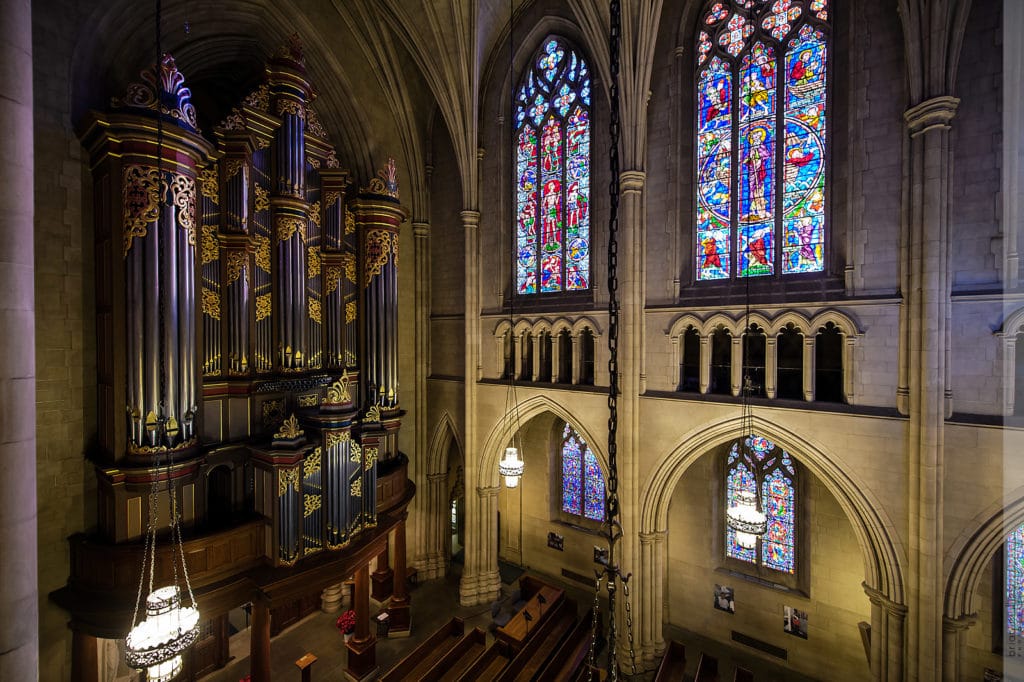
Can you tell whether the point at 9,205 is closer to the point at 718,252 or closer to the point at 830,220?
the point at 718,252

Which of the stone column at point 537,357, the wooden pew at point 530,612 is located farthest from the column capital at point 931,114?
the wooden pew at point 530,612

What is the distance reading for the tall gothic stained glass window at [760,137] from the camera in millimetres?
7340

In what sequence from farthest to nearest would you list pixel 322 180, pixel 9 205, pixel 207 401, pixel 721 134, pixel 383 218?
pixel 383 218 < pixel 322 180 < pixel 721 134 < pixel 207 401 < pixel 9 205

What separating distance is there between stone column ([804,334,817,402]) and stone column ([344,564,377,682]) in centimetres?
870

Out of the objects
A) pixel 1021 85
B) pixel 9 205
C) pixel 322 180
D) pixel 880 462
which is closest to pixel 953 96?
pixel 1021 85

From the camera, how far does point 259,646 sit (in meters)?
6.95

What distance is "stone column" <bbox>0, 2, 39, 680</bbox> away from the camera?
2217 millimetres

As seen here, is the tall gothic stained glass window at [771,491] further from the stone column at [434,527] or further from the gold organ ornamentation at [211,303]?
the gold organ ornamentation at [211,303]

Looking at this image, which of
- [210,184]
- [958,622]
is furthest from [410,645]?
[210,184]

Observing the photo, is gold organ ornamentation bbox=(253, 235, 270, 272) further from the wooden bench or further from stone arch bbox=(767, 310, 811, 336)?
the wooden bench

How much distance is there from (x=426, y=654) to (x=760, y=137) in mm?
11558

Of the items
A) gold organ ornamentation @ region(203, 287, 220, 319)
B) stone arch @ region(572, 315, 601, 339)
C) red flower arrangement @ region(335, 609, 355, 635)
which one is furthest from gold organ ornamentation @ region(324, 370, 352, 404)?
red flower arrangement @ region(335, 609, 355, 635)

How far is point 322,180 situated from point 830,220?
31.9 feet

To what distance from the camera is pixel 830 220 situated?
281 inches
